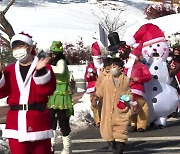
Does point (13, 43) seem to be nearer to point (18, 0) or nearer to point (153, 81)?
point (153, 81)

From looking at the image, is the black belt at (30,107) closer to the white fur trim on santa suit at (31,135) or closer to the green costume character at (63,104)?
the white fur trim on santa suit at (31,135)

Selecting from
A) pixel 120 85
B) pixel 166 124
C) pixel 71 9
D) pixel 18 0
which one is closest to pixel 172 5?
pixel 71 9

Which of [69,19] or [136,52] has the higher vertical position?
[69,19]

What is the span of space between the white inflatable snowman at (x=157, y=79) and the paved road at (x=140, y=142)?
33 cm

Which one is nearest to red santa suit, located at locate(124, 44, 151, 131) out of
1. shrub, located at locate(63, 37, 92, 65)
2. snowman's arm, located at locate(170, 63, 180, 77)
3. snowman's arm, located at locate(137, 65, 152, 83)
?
snowman's arm, located at locate(137, 65, 152, 83)

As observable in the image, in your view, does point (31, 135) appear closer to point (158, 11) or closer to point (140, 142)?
point (140, 142)

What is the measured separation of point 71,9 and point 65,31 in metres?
9.26

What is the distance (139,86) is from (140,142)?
154cm

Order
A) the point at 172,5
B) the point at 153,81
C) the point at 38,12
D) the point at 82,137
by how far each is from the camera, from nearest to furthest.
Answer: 1. the point at 82,137
2. the point at 153,81
3. the point at 38,12
4. the point at 172,5

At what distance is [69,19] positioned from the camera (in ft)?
139

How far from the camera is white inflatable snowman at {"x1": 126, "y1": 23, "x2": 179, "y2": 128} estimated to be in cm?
1301

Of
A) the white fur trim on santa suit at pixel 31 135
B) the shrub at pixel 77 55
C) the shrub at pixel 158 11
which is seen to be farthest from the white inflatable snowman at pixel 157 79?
the shrub at pixel 158 11

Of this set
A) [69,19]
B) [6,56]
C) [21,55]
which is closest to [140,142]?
[21,55]

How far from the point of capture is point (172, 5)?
4688cm
